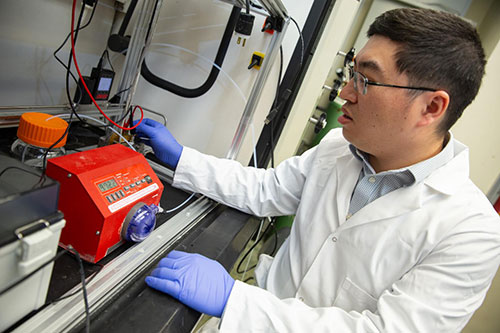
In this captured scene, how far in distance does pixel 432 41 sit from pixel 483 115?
1618 mm

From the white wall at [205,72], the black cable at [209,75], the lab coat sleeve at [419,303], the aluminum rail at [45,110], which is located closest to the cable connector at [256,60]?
the white wall at [205,72]

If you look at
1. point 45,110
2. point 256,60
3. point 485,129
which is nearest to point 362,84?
point 256,60

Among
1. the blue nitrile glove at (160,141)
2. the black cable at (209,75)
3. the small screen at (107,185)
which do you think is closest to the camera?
the small screen at (107,185)

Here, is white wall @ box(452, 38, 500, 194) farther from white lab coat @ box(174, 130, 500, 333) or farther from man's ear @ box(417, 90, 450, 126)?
man's ear @ box(417, 90, 450, 126)

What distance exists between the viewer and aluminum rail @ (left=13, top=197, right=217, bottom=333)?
18.7 inches

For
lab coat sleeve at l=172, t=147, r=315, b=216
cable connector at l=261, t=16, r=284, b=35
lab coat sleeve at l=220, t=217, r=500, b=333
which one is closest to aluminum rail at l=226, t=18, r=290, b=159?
cable connector at l=261, t=16, r=284, b=35

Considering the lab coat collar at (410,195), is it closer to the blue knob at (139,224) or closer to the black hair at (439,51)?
the black hair at (439,51)

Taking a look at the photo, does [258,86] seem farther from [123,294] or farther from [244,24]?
[123,294]

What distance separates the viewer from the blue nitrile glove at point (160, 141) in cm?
105

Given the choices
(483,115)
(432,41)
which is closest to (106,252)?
(432,41)

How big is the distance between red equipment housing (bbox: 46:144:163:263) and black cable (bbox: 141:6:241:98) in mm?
703

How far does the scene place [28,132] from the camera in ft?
2.17

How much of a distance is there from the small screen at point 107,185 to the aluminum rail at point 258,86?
673 mm

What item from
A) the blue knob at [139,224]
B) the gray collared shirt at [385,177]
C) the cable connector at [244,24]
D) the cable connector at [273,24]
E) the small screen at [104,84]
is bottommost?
the blue knob at [139,224]
